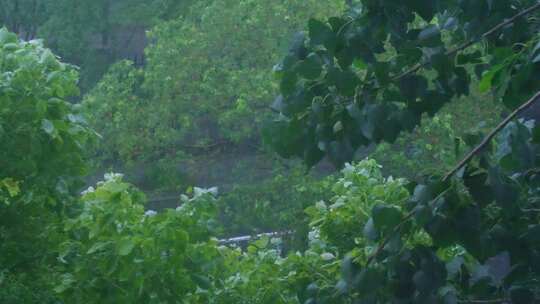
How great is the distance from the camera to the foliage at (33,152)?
5.64 meters

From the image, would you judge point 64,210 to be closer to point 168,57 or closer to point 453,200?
point 453,200

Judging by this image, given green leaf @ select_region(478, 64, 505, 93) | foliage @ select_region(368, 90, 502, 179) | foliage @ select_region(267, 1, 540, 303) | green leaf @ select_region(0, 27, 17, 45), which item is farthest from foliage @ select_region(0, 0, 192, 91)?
green leaf @ select_region(478, 64, 505, 93)

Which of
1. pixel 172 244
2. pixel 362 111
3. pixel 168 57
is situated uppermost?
pixel 362 111

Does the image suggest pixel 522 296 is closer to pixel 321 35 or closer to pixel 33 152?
pixel 321 35

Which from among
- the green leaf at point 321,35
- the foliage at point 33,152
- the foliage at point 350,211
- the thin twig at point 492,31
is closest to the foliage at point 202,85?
the foliage at point 350,211

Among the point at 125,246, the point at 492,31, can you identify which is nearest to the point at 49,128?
the point at 125,246

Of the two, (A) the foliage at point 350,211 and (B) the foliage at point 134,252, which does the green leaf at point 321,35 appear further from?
(A) the foliage at point 350,211

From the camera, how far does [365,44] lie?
3.62m

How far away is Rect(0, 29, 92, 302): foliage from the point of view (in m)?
5.64

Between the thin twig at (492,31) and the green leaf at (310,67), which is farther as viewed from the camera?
the thin twig at (492,31)

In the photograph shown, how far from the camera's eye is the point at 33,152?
5.62m

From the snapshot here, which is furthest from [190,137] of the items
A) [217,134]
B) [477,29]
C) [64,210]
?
[477,29]

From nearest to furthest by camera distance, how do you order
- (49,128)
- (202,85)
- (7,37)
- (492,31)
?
(492,31)
(49,128)
(7,37)
(202,85)

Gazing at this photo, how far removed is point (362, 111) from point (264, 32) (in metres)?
12.2
